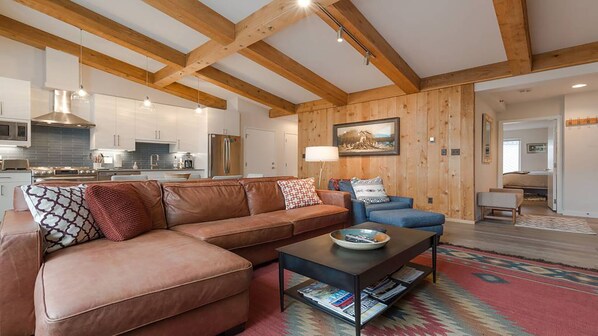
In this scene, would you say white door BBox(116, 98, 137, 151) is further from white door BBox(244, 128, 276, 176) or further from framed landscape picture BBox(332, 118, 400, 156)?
framed landscape picture BBox(332, 118, 400, 156)

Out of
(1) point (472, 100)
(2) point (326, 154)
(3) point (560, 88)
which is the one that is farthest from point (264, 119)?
(3) point (560, 88)

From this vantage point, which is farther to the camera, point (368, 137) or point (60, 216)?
point (368, 137)

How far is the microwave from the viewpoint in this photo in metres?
4.09

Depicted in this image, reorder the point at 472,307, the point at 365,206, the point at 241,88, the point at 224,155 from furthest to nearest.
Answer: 1. the point at 224,155
2. the point at 241,88
3. the point at 365,206
4. the point at 472,307

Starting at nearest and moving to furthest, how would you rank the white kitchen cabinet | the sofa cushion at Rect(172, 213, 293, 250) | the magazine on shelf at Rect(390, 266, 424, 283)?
the magazine on shelf at Rect(390, 266, 424, 283) < the sofa cushion at Rect(172, 213, 293, 250) < the white kitchen cabinet

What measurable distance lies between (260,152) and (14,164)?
461 centimetres

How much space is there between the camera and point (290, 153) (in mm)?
8312

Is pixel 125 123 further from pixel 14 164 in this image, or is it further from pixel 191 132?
pixel 14 164

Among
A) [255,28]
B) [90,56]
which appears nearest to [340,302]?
[255,28]

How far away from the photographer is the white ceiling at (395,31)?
317 cm

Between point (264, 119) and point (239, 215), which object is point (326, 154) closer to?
point (239, 215)

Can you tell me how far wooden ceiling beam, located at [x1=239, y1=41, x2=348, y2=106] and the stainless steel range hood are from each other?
302 centimetres

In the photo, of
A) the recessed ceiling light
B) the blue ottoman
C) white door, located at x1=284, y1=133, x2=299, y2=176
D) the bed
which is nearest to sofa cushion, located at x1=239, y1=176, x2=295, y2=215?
the blue ottoman

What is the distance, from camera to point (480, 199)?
4770mm
